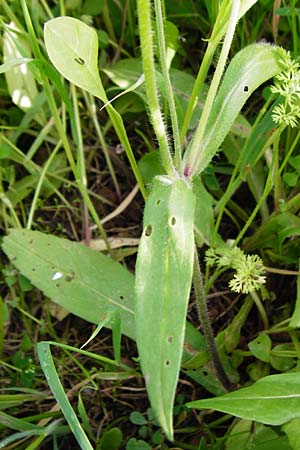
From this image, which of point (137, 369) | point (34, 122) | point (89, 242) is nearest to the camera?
point (137, 369)

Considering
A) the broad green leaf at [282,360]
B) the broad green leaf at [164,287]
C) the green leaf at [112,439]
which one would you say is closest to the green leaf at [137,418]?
the green leaf at [112,439]

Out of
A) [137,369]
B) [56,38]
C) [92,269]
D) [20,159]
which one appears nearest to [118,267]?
[92,269]

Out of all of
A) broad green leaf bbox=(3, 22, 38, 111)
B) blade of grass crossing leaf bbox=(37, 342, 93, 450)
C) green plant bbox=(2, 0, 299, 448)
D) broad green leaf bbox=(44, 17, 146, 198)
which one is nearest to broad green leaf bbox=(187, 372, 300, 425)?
green plant bbox=(2, 0, 299, 448)

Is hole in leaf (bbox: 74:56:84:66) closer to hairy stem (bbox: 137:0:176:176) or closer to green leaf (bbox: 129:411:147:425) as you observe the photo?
hairy stem (bbox: 137:0:176:176)

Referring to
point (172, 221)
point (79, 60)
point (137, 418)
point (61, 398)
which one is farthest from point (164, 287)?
point (137, 418)

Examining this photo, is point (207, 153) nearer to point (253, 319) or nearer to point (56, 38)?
point (56, 38)
